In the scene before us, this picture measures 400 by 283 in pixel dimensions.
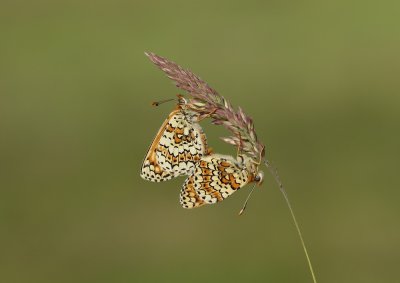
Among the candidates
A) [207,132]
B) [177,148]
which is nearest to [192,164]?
[177,148]

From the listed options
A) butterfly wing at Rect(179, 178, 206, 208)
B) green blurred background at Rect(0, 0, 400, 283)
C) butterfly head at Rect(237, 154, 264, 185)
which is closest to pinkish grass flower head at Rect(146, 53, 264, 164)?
butterfly head at Rect(237, 154, 264, 185)

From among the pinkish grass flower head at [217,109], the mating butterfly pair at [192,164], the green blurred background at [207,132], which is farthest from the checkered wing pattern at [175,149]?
the green blurred background at [207,132]

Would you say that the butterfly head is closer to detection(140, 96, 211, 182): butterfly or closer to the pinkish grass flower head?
the pinkish grass flower head
